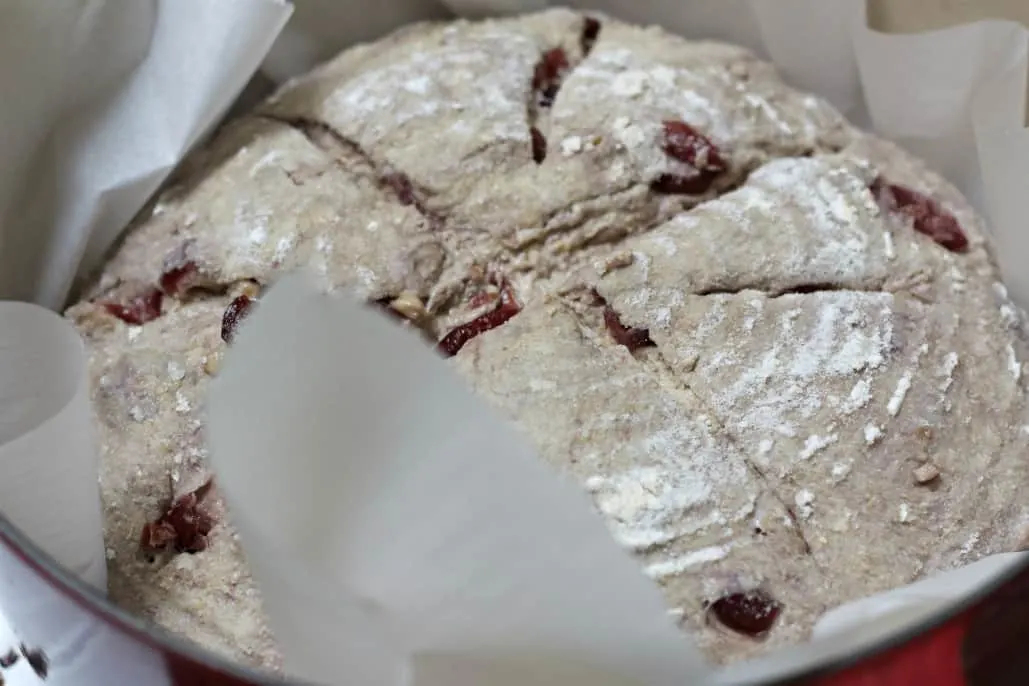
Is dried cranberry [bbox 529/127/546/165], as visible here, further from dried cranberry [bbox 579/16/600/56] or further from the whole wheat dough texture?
dried cranberry [bbox 579/16/600/56]

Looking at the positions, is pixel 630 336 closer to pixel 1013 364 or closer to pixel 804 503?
pixel 804 503

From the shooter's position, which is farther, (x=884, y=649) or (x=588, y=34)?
(x=588, y=34)

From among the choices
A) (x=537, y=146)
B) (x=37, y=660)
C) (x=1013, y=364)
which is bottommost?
(x=37, y=660)

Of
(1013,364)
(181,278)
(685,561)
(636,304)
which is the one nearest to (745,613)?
(685,561)

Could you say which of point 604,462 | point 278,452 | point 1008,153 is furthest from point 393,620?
point 1008,153

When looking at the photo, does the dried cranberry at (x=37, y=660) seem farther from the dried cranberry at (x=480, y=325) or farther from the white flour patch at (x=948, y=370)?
the white flour patch at (x=948, y=370)
